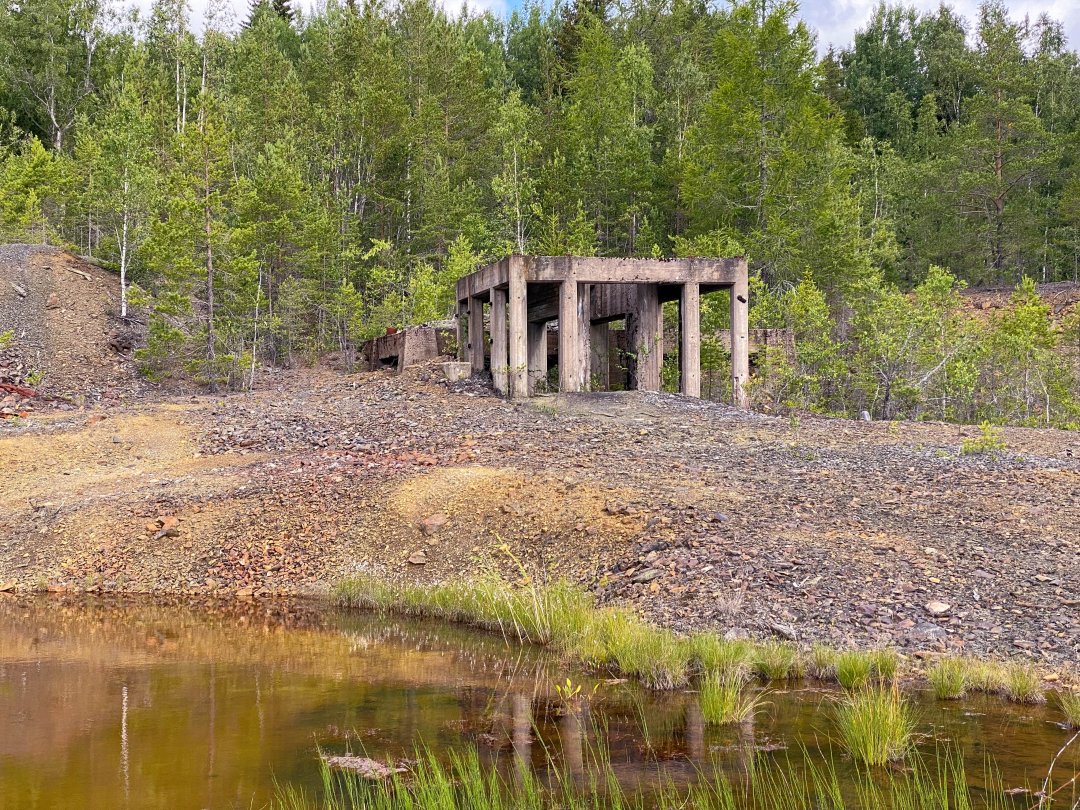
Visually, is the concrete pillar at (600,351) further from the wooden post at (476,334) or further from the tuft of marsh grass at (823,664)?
the tuft of marsh grass at (823,664)

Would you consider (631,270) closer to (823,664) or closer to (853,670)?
(823,664)

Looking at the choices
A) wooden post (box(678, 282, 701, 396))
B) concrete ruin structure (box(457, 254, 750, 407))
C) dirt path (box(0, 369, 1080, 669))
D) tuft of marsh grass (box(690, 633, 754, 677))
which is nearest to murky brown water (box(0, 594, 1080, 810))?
tuft of marsh grass (box(690, 633, 754, 677))

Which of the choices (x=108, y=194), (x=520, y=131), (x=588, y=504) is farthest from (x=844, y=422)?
(x=520, y=131)

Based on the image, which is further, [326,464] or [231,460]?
[231,460]

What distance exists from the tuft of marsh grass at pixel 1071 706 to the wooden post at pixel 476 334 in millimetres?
16762

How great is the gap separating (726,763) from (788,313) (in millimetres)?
19703

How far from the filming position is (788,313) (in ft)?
76.9

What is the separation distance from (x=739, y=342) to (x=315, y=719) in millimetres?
15380

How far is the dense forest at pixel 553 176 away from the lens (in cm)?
2427

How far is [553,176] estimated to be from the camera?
1567 inches

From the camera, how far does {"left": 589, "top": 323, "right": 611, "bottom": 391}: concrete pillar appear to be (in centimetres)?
2425

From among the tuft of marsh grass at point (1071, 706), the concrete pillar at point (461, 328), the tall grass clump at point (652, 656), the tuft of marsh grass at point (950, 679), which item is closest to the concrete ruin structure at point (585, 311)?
the concrete pillar at point (461, 328)

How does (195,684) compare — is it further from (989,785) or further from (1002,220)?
(1002,220)

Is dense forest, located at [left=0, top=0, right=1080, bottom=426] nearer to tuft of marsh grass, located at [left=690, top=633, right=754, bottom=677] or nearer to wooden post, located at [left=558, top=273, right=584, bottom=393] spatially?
wooden post, located at [left=558, top=273, right=584, bottom=393]
